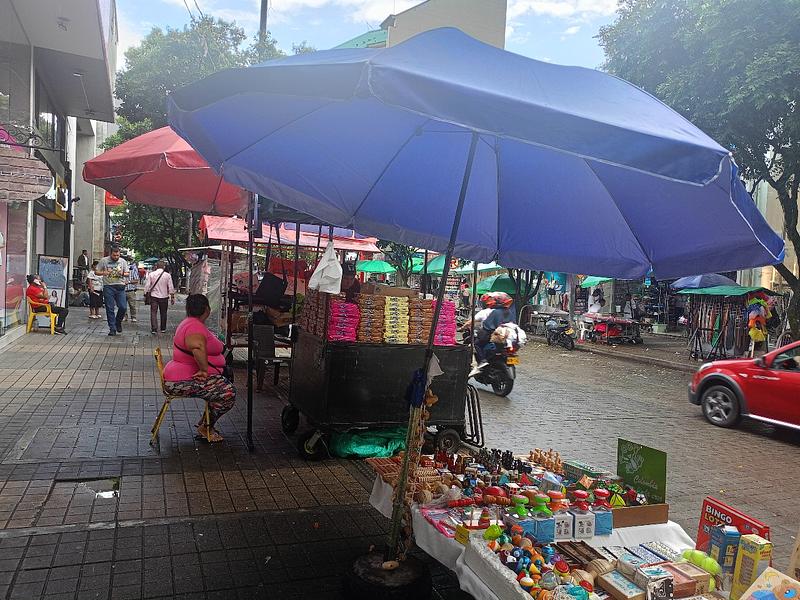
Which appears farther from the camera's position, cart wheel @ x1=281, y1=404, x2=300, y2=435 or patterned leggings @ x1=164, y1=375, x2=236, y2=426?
cart wheel @ x1=281, y1=404, x2=300, y2=435

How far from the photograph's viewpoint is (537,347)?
19.8 m

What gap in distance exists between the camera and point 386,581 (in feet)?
9.93

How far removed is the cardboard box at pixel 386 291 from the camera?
568 cm

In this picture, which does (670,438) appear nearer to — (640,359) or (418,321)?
(418,321)

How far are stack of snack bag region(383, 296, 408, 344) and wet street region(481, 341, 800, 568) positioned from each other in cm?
204

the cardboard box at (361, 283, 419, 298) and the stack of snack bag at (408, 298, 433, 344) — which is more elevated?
the cardboard box at (361, 283, 419, 298)

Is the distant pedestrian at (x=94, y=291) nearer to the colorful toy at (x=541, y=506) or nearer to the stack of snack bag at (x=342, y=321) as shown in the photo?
the stack of snack bag at (x=342, y=321)

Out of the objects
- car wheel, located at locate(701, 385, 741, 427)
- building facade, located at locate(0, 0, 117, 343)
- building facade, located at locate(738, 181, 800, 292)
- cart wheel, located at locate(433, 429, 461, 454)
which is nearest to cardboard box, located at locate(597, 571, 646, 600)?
cart wheel, located at locate(433, 429, 461, 454)

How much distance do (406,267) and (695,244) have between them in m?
22.8

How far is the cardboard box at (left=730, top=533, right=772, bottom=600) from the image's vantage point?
2.60 metres

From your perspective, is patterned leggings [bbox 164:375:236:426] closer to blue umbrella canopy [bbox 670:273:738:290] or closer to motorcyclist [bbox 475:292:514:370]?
motorcyclist [bbox 475:292:514:370]

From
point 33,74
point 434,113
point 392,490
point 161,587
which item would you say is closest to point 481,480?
point 392,490

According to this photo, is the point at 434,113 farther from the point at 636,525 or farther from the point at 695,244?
the point at 636,525

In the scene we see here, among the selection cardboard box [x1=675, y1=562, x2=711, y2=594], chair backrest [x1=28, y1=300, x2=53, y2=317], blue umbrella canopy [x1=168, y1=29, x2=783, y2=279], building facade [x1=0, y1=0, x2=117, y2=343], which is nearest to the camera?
blue umbrella canopy [x1=168, y1=29, x2=783, y2=279]
